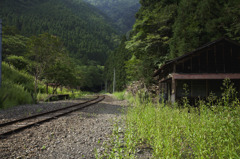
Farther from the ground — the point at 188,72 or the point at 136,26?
the point at 136,26

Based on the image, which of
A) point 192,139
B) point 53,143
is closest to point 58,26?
point 53,143

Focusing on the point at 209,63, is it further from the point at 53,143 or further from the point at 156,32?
the point at 53,143

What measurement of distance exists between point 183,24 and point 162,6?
21.9 feet

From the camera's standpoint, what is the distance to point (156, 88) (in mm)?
18734

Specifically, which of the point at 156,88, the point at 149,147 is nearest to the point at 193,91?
the point at 156,88

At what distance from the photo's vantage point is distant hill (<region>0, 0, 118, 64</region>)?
8481cm

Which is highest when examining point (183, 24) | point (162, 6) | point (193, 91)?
point (162, 6)

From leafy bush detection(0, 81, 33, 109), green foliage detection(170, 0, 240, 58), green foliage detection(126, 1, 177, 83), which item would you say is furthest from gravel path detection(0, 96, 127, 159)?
green foliage detection(170, 0, 240, 58)

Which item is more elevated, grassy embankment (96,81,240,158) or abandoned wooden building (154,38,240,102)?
abandoned wooden building (154,38,240,102)

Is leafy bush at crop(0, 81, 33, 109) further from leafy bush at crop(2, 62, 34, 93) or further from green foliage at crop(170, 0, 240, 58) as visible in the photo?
green foliage at crop(170, 0, 240, 58)

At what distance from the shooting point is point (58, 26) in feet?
334

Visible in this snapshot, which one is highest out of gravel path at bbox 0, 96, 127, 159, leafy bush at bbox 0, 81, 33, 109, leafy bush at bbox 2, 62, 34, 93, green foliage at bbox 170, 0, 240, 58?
green foliage at bbox 170, 0, 240, 58

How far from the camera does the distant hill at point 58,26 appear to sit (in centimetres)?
8481

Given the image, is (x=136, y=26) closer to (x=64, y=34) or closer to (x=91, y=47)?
(x=91, y=47)
